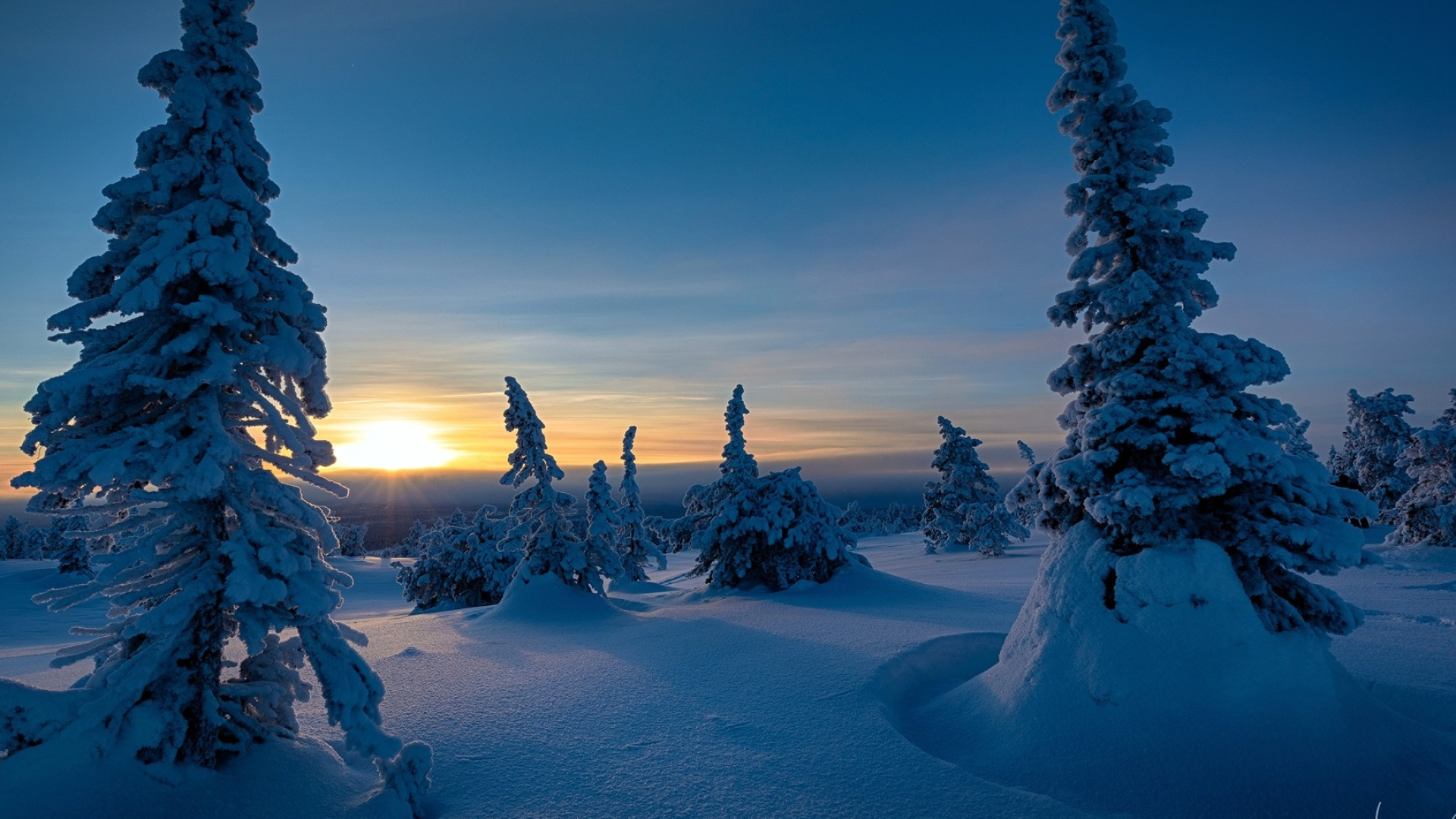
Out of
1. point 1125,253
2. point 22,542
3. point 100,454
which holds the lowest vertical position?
point 22,542

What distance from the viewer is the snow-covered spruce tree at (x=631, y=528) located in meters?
41.1

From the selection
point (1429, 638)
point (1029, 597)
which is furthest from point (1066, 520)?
point (1429, 638)

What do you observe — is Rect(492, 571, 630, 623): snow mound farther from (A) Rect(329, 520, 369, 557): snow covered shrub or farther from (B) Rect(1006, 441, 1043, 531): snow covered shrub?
(A) Rect(329, 520, 369, 557): snow covered shrub

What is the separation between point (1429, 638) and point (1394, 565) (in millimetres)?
16322

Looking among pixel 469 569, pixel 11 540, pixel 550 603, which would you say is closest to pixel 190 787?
pixel 550 603

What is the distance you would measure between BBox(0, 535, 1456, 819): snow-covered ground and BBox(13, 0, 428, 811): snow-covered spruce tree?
631 millimetres

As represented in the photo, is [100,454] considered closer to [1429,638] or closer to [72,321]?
[72,321]

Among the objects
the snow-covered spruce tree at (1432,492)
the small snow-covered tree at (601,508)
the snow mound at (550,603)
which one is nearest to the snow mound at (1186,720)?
the snow mound at (550,603)

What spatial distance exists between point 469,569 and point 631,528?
15.3m

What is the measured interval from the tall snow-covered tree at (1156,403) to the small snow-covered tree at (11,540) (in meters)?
111

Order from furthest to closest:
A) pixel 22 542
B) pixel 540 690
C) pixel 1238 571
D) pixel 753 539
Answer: pixel 22 542, pixel 753 539, pixel 540 690, pixel 1238 571

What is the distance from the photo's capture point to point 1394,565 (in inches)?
912

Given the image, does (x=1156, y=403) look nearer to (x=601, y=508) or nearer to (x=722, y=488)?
(x=722, y=488)

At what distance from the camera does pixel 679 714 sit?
30.9 feet
